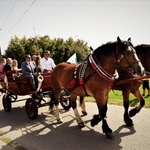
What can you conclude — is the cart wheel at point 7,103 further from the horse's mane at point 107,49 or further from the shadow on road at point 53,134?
the horse's mane at point 107,49

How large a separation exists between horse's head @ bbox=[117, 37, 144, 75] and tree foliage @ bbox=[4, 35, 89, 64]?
118 feet

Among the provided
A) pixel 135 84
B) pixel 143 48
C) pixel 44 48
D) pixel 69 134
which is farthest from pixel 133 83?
pixel 44 48

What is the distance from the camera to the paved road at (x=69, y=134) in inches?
187

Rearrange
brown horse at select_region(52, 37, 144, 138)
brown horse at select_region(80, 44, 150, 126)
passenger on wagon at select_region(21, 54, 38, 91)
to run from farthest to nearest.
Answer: passenger on wagon at select_region(21, 54, 38, 91)
brown horse at select_region(80, 44, 150, 126)
brown horse at select_region(52, 37, 144, 138)

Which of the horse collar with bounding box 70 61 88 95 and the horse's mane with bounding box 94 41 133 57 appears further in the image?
the horse collar with bounding box 70 61 88 95

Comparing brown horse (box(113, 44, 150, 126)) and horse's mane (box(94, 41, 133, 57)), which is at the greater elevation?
horse's mane (box(94, 41, 133, 57))

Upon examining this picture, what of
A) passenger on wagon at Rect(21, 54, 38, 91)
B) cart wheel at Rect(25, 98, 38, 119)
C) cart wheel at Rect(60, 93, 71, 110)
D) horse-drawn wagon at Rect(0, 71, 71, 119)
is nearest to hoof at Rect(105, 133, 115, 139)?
horse-drawn wagon at Rect(0, 71, 71, 119)

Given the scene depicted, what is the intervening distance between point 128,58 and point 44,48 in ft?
133

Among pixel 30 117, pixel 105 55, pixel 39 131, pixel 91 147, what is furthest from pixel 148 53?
pixel 30 117

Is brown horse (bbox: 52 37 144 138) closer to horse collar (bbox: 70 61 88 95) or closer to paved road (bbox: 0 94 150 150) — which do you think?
horse collar (bbox: 70 61 88 95)

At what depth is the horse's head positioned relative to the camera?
4.57 meters

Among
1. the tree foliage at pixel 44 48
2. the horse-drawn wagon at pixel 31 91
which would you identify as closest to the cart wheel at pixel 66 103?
the horse-drawn wagon at pixel 31 91

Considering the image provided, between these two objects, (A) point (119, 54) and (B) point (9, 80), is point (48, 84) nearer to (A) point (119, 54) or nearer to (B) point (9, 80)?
(B) point (9, 80)

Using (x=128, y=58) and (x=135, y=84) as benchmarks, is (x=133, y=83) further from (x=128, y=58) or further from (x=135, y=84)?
(x=128, y=58)
